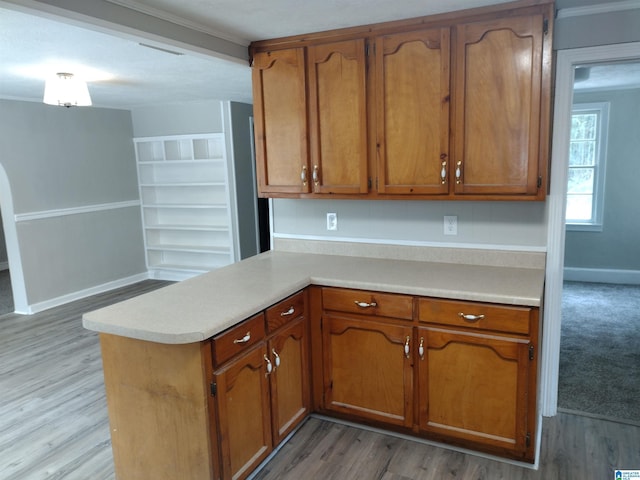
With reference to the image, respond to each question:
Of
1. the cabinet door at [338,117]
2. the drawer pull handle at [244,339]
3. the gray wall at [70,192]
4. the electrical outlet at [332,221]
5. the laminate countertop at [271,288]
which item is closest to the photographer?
the laminate countertop at [271,288]

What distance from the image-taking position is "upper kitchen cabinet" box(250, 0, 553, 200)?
88.9 inches

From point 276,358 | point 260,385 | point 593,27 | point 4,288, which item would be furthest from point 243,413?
point 4,288

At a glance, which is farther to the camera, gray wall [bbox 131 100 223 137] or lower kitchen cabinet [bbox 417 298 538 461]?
gray wall [bbox 131 100 223 137]

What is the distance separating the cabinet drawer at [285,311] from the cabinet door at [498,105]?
3.41ft

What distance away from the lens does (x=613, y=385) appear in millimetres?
3033

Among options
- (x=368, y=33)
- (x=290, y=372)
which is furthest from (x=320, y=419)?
(x=368, y=33)

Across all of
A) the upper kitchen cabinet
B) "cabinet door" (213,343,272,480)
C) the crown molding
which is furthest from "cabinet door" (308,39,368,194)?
"cabinet door" (213,343,272,480)

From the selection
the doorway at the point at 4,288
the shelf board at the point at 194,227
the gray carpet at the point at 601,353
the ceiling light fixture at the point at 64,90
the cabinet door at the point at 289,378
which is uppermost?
the ceiling light fixture at the point at 64,90

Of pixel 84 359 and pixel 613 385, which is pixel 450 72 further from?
pixel 84 359

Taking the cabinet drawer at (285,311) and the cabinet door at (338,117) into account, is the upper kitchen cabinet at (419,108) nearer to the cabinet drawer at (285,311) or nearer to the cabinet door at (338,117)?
the cabinet door at (338,117)

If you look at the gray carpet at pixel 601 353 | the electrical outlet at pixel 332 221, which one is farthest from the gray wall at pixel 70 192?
the gray carpet at pixel 601 353

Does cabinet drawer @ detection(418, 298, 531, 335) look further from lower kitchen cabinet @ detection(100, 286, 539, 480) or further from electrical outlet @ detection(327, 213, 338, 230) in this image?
electrical outlet @ detection(327, 213, 338, 230)

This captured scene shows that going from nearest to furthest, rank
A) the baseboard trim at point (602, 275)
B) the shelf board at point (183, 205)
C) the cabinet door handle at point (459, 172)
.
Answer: the cabinet door handle at point (459, 172), the baseboard trim at point (602, 275), the shelf board at point (183, 205)

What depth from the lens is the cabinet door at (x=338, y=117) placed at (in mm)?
2588
